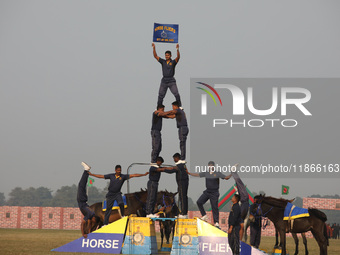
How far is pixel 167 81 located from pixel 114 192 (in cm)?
498

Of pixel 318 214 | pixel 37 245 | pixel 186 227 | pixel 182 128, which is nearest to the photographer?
pixel 186 227

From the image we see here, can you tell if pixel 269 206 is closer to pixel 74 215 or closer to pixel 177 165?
pixel 177 165

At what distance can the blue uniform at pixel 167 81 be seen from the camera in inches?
898

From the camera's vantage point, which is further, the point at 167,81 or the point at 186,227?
the point at 167,81

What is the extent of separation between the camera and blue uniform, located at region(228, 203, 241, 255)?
59.6ft

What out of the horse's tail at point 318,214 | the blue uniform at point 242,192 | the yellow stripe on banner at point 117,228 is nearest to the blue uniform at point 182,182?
the blue uniform at point 242,192

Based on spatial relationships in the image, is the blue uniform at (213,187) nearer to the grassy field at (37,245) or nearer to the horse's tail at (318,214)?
the horse's tail at (318,214)

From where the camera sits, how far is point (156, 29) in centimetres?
2317

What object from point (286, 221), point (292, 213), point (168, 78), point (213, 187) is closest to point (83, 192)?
point (213, 187)

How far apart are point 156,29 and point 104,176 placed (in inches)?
244

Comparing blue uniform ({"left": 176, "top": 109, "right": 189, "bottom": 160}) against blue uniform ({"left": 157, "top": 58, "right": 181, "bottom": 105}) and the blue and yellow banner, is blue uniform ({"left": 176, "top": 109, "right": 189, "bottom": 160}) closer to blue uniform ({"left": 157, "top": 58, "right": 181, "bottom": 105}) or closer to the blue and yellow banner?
blue uniform ({"left": 157, "top": 58, "right": 181, "bottom": 105})

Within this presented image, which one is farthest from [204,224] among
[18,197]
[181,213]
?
[18,197]

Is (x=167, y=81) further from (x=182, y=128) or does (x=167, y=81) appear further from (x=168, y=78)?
(x=182, y=128)

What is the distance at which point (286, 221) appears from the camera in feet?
A: 77.7
